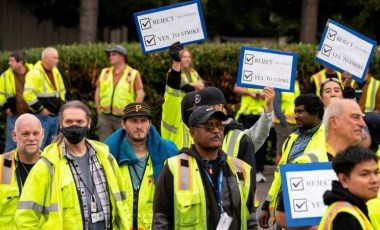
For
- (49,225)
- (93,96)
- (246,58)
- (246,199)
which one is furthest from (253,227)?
(93,96)

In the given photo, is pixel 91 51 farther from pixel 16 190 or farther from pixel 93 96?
pixel 16 190

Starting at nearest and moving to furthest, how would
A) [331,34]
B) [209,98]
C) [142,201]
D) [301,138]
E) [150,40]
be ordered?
[209,98] → [142,201] → [301,138] → [150,40] → [331,34]

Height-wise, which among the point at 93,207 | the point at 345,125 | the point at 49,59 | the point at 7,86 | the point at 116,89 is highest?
the point at 49,59

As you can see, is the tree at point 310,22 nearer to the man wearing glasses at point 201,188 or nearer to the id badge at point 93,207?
the id badge at point 93,207

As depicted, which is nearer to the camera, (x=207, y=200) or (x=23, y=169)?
(x=207, y=200)

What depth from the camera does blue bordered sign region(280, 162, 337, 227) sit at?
7020 mm

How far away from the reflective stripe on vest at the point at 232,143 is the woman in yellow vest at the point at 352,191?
2.48m

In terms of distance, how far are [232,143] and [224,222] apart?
172cm

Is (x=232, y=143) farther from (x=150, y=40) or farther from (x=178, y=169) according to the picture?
(x=150, y=40)

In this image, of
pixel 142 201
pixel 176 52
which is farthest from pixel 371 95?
pixel 142 201

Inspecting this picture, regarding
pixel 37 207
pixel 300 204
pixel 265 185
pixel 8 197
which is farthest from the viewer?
pixel 265 185

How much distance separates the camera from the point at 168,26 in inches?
456

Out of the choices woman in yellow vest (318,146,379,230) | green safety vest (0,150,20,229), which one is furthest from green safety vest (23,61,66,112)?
woman in yellow vest (318,146,379,230)

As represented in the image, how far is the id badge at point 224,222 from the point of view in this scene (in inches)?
286
